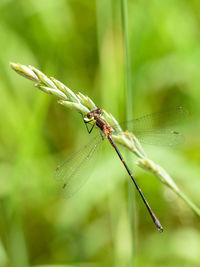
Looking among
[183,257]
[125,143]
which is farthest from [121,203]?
[125,143]

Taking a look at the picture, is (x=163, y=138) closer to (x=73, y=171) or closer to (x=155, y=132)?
(x=155, y=132)

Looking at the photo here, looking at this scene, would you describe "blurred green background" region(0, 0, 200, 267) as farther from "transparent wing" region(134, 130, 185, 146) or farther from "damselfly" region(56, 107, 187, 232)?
"transparent wing" region(134, 130, 185, 146)

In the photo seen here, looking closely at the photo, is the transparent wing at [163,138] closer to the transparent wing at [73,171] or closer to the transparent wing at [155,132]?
the transparent wing at [155,132]

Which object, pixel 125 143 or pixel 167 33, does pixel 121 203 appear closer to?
pixel 125 143

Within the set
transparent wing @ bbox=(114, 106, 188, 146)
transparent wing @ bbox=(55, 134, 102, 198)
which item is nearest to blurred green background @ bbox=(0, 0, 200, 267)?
transparent wing @ bbox=(55, 134, 102, 198)

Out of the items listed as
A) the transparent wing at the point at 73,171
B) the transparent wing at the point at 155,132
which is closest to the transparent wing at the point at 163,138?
the transparent wing at the point at 155,132

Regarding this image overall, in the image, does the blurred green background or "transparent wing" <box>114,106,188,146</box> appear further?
the blurred green background
